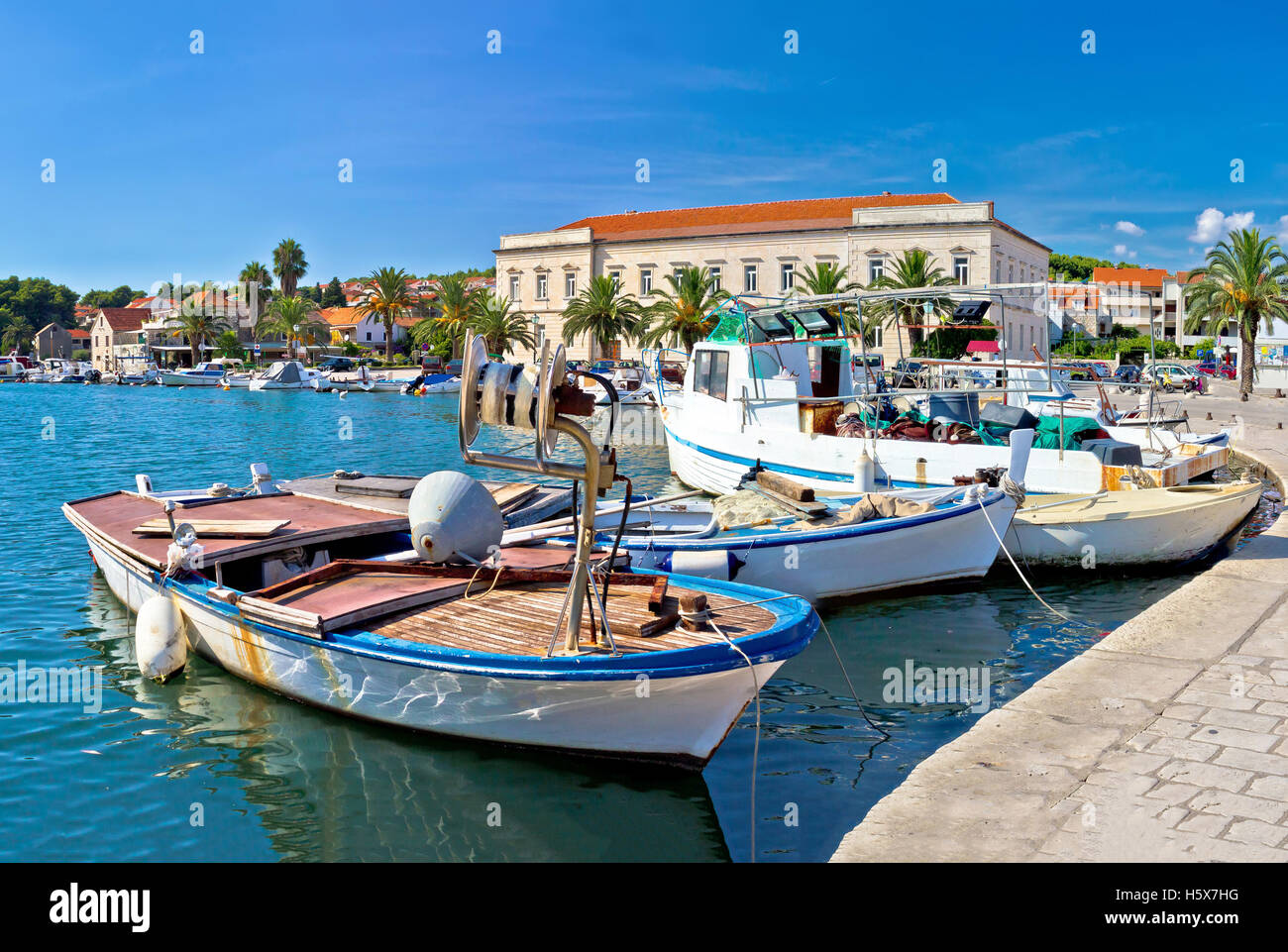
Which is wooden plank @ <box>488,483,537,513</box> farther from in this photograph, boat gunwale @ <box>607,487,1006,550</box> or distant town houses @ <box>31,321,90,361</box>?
distant town houses @ <box>31,321,90,361</box>

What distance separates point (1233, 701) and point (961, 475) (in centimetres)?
857

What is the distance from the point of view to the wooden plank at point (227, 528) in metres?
9.95

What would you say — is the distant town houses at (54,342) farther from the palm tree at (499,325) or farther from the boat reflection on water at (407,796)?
the boat reflection on water at (407,796)

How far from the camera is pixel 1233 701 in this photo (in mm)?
6293

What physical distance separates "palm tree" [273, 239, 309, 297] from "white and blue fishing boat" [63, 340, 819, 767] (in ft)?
337

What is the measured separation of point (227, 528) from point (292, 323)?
302 ft

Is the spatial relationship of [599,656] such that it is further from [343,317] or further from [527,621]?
[343,317]

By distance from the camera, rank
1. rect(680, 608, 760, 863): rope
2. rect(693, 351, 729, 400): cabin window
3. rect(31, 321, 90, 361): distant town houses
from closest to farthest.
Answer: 1. rect(680, 608, 760, 863): rope
2. rect(693, 351, 729, 400): cabin window
3. rect(31, 321, 90, 361): distant town houses

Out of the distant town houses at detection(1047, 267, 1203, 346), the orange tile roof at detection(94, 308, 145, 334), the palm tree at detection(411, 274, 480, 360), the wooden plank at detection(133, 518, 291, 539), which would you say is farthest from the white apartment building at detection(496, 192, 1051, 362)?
the orange tile roof at detection(94, 308, 145, 334)

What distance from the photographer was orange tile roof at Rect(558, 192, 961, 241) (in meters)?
70.7

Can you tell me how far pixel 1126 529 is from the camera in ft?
42.2

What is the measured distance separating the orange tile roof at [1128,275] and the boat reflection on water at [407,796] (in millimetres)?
115892

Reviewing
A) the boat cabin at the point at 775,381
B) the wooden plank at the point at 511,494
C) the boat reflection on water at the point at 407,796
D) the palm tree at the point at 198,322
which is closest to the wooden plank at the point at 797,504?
the wooden plank at the point at 511,494
